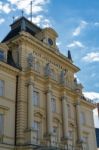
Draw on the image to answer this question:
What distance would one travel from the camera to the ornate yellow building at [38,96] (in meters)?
36.2

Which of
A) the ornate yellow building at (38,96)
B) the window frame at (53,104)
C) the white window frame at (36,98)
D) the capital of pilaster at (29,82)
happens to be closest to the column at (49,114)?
the ornate yellow building at (38,96)

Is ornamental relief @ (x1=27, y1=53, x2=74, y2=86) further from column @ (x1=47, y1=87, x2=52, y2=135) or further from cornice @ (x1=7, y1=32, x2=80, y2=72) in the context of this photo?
column @ (x1=47, y1=87, x2=52, y2=135)

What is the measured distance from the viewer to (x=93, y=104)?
177 feet

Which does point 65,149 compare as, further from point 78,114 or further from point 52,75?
point 52,75

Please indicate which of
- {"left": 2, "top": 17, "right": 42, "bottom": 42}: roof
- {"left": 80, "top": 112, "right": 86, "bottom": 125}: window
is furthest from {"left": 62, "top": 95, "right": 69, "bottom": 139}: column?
{"left": 2, "top": 17, "right": 42, "bottom": 42}: roof

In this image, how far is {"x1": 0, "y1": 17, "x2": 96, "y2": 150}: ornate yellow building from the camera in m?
36.2

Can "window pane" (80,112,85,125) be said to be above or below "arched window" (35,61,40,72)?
below

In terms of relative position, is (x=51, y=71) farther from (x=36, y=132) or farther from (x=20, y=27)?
(x=36, y=132)

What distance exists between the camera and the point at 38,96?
1609 inches

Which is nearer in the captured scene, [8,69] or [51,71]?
[8,69]

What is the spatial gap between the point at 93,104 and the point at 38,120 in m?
17.2

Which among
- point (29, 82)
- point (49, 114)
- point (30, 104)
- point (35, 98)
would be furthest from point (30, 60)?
point (49, 114)

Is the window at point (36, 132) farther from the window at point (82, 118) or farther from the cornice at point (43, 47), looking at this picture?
the window at point (82, 118)

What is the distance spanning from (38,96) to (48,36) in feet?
35.4
